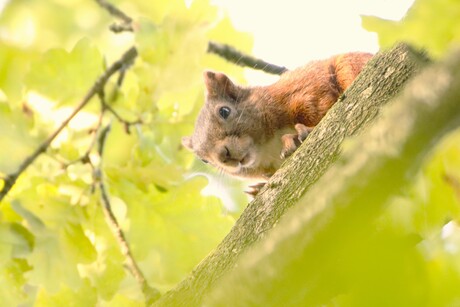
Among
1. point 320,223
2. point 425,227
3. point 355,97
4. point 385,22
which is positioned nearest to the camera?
point 320,223

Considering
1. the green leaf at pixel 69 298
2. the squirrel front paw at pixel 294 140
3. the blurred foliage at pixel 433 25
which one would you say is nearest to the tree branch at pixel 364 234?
the blurred foliage at pixel 433 25

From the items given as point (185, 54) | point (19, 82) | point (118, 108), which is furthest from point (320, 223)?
point (19, 82)

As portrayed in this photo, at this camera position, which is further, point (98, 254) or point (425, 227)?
point (98, 254)

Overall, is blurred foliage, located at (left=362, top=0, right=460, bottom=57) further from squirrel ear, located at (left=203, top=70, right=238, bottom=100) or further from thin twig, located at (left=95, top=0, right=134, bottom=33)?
squirrel ear, located at (left=203, top=70, right=238, bottom=100)

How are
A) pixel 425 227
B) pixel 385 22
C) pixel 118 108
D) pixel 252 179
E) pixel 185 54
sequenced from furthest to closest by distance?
pixel 252 179, pixel 118 108, pixel 185 54, pixel 385 22, pixel 425 227

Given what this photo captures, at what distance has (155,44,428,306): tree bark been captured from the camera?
1387 mm

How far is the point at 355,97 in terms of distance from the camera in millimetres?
1449

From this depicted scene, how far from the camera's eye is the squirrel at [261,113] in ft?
8.61

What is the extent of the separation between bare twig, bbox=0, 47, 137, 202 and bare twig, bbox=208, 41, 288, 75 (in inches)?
13.7

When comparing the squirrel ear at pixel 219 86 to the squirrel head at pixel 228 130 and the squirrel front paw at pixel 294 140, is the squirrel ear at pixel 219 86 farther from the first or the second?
the squirrel front paw at pixel 294 140

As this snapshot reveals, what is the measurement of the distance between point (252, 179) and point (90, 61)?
0.85 meters

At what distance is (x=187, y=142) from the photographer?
9.61 ft

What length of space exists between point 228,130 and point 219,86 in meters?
0.28

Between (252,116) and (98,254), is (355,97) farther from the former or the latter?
(252,116)
